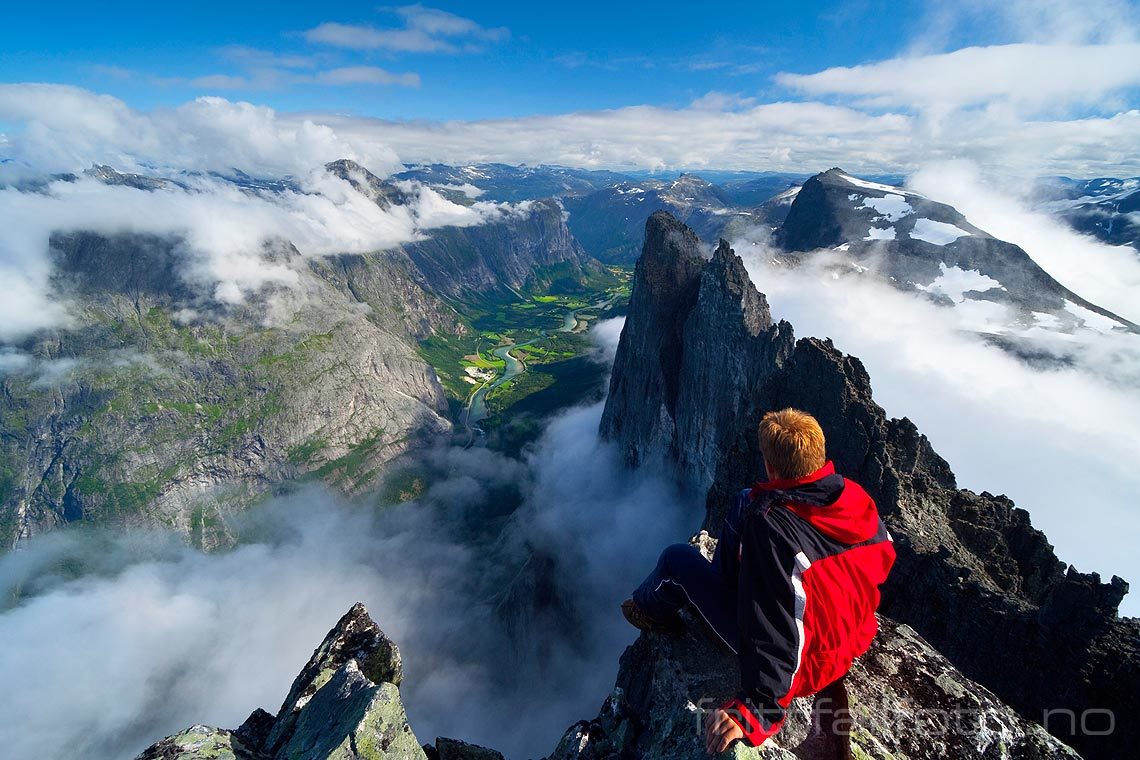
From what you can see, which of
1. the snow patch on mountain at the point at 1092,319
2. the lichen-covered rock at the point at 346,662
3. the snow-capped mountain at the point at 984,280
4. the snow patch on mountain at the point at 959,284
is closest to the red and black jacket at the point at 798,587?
the lichen-covered rock at the point at 346,662

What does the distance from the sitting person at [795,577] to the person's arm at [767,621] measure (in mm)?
16

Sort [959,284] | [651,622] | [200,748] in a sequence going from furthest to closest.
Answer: [959,284]
[651,622]
[200,748]

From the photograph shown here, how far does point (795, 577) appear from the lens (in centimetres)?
A: 791

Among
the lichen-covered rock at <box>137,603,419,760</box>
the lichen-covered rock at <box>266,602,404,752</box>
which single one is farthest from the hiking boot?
the lichen-covered rock at <box>266,602,404,752</box>

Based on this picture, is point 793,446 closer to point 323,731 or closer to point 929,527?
point 323,731

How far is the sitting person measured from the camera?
7910 mm

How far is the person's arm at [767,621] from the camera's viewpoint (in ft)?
25.8

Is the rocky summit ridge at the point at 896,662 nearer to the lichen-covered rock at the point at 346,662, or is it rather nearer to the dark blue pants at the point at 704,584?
the lichen-covered rock at the point at 346,662

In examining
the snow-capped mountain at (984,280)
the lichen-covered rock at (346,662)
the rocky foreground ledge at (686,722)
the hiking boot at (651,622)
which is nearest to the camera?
the rocky foreground ledge at (686,722)

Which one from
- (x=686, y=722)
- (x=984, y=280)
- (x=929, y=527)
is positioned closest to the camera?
(x=686, y=722)

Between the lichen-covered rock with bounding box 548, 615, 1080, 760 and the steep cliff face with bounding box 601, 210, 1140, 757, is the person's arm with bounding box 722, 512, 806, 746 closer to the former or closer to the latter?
the lichen-covered rock with bounding box 548, 615, 1080, 760

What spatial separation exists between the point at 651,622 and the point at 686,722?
2.97 m

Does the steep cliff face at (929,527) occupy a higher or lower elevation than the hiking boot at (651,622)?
lower

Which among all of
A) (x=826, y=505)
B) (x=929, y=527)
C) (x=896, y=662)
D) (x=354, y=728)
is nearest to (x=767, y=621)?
(x=826, y=505)
